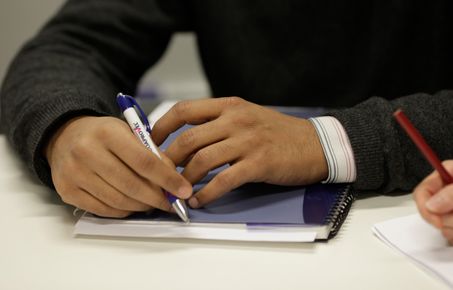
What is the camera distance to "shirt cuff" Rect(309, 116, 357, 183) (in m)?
0.64

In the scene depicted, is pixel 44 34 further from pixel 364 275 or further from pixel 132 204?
pixel 364 275

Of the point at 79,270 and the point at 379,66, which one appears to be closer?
the point at 79,270

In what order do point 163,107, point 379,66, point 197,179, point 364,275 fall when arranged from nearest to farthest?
point 364,275 < point 197,179 < point 163,107 < point 379,66

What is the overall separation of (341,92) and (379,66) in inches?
3.8

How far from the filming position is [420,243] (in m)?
0.55

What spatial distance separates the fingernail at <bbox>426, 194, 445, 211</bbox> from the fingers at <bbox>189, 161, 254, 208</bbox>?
193 millimetres

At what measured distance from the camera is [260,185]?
0.65 meters

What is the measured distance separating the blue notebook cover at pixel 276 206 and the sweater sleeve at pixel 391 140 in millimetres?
42

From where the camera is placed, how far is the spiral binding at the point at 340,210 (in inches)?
22.7

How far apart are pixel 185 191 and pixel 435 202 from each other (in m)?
0.25

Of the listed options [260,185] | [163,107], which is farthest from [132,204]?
[163,107]

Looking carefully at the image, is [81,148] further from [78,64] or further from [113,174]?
[78,64]

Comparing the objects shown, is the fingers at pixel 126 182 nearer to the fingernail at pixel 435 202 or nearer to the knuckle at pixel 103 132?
the knuckle at pixel 103 132

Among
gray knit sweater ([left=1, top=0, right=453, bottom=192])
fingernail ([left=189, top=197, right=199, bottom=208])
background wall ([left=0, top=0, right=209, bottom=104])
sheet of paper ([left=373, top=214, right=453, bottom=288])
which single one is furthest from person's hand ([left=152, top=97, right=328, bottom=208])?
background wall ([left=0, top=0, right=209, bottom=104])
